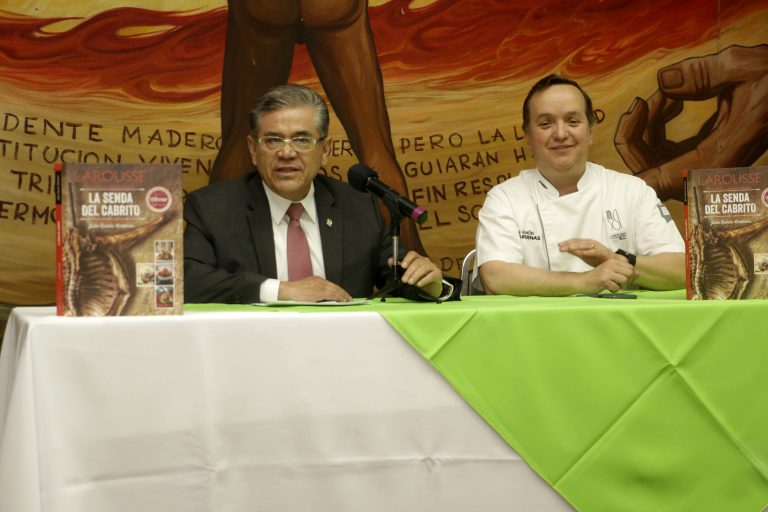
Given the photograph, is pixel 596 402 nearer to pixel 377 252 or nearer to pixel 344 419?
pixel 344 419

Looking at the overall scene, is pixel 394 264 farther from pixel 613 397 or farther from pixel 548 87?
pixel 548 87

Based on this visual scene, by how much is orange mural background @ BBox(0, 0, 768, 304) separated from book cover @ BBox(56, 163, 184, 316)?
1526 mm

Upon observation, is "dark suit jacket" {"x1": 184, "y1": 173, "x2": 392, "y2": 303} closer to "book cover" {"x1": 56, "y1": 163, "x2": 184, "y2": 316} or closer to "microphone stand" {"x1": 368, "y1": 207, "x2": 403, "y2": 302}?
"microphone stand" {"x1": 368, "y1": 207, "x2": 403, "y2": 302}

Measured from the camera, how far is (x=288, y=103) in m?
2.56

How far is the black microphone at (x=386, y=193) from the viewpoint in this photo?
1.77 meters

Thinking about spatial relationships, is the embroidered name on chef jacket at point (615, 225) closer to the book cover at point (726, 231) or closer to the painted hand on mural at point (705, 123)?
the painted hand on mural at point (705, 123)

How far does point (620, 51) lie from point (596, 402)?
2123 millimetres

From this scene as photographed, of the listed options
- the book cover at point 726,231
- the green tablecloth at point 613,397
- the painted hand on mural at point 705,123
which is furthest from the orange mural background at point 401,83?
the green tablecloth at point 613,397

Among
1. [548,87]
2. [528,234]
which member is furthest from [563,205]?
[548,87]

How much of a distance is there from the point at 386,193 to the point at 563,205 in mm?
1080

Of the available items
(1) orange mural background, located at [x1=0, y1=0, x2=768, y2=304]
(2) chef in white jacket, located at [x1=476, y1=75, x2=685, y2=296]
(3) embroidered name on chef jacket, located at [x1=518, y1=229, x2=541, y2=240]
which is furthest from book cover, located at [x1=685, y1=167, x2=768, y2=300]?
(1) orange mural background, located at [x1=0, y1=0, x2=768, y2=304]

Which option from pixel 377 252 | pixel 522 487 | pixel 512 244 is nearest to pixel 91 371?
pixel 522 487

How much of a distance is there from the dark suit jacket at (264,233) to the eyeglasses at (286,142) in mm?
112

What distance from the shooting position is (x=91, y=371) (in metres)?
1.32
